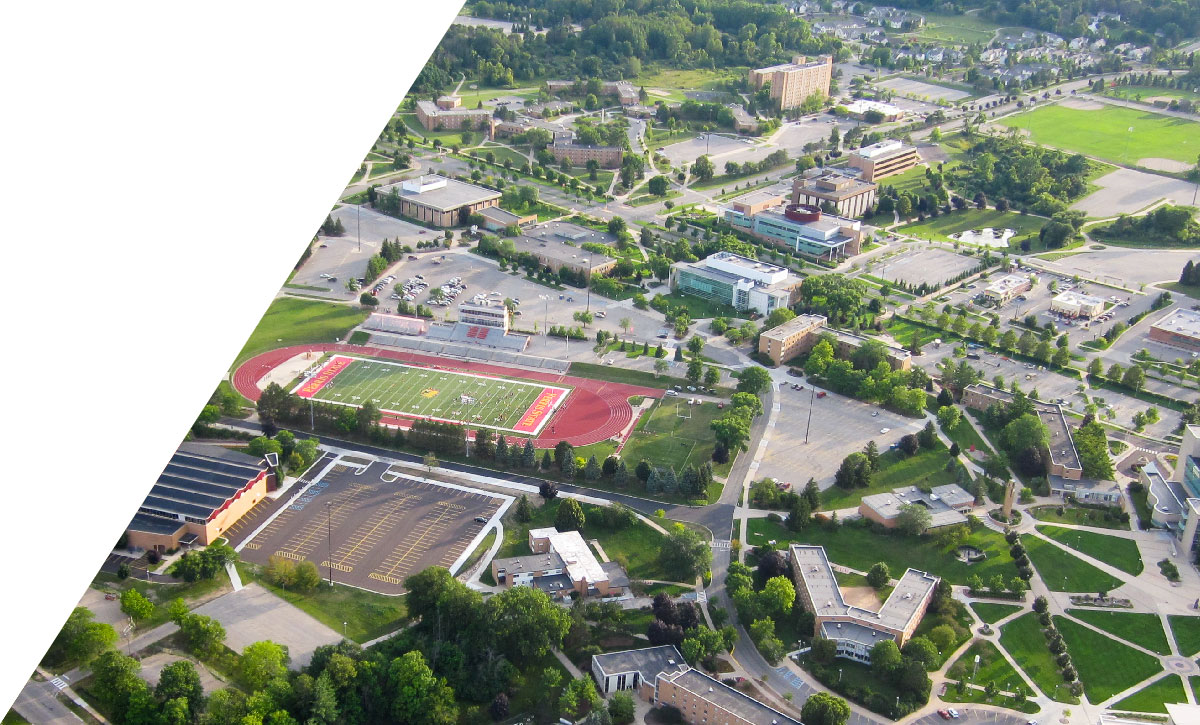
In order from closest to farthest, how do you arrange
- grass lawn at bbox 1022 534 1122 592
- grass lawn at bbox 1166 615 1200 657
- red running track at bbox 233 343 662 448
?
1. grass lawn at bbox 1166 615 1200 657
2. grass lawn at bbox 1022 534 1122 592
3. red running track at bbox 233 343 662 448

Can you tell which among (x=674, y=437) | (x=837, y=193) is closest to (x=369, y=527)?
(x=674, y=437)

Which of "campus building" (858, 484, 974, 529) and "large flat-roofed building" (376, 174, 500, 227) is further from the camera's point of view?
"large flat-roofed building" (376, 174, 500, 227)

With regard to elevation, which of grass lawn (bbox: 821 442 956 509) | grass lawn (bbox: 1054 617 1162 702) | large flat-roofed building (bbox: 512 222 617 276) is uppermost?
large flat-roofed building (bbox: 512 222 617 276)

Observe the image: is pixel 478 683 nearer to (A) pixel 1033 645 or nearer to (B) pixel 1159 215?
(A) pixel 1033 645

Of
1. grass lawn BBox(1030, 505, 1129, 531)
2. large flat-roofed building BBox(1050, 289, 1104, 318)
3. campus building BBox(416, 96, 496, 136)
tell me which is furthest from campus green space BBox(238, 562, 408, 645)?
campus building BBox(416, 96, 496, 136)

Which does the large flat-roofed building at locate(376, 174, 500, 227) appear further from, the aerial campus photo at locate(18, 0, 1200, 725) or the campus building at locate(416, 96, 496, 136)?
the campus building at locate(416, 96, 496, 136)

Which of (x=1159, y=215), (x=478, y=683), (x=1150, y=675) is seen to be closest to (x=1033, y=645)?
(x=1150, y=675)

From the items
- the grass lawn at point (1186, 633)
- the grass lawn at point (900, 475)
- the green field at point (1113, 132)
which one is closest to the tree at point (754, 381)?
the grass lawn at point (900, 475)
